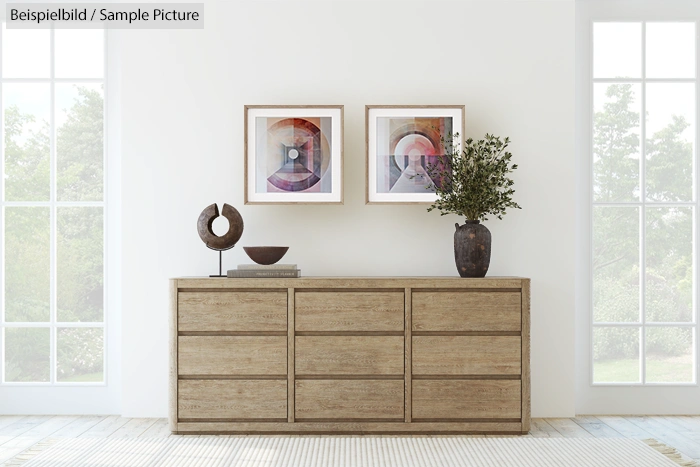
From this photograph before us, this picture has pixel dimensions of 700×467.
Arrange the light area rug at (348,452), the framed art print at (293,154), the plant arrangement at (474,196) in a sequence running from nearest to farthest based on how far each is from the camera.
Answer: the light area rug at (348,452), the plant arrangement at (474,196), the framed art print at (293,154)

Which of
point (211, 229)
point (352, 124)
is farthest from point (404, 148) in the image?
point (211, 229)

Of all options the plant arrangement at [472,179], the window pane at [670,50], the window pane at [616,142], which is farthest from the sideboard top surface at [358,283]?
the window pane at [670,50]

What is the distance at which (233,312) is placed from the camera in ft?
10.3

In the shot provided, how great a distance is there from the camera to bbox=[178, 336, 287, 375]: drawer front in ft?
10.2

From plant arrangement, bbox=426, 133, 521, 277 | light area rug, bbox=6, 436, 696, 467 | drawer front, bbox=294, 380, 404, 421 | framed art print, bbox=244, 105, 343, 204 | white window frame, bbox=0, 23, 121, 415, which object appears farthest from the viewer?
white window frame, bbox=0, 23, 121, 415

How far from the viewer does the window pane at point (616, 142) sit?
12.0 ft

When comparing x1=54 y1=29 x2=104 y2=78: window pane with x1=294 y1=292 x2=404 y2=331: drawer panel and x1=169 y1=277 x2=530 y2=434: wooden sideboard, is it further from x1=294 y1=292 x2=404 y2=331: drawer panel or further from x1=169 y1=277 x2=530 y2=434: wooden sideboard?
x1=294 y1=292 x2=404 y2=331: drawer panel

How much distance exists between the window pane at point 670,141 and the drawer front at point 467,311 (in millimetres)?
1200

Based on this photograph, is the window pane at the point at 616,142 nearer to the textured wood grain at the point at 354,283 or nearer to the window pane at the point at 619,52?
the window pane at the point at 619,52

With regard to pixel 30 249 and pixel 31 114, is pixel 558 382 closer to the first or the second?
pixel 30 249

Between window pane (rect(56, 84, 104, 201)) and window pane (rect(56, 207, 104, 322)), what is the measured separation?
11cm

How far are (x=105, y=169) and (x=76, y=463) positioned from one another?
5.25ft

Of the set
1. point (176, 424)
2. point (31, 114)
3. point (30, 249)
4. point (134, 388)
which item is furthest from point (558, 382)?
point (31, 114)

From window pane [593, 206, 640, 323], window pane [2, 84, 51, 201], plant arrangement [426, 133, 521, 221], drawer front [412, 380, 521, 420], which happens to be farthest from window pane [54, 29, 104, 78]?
window pane [593, 206, 640, 323]
